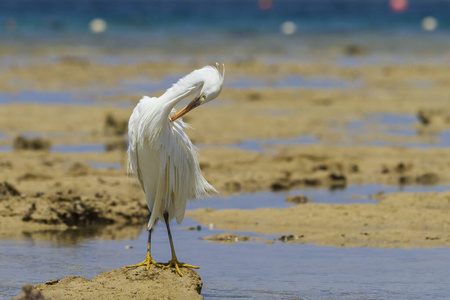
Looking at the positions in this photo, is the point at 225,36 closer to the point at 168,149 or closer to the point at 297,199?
the point at 297,199

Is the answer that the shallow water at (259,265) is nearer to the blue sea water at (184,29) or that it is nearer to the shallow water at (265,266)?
the shallow water at (265,266)

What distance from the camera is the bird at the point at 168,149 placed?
20.9ft

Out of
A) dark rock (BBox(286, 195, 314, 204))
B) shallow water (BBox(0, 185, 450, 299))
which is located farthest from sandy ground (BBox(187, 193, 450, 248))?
dark rock (BBox(286, 195, 314, 204))

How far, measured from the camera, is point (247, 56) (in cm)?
3136

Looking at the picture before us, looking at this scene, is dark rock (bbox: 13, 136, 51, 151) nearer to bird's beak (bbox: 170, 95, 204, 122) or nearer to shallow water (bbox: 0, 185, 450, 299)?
shallow water (bbox: 0, 185, 450, 299)

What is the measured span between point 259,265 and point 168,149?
148cm

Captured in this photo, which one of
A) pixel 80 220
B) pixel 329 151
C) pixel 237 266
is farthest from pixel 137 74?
pixel 237 266

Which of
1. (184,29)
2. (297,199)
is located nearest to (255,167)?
(297,199)

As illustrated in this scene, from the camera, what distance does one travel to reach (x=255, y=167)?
11.6m

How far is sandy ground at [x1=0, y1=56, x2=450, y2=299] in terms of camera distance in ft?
28.0

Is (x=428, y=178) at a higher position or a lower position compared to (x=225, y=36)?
lower

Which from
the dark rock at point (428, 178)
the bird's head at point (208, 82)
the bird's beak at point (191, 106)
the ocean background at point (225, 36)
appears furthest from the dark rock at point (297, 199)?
the ocean background at point (225, 36)

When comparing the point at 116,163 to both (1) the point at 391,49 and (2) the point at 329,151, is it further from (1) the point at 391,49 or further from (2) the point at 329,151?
(1) the point at 391,49

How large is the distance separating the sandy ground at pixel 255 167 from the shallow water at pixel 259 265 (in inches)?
12.5
